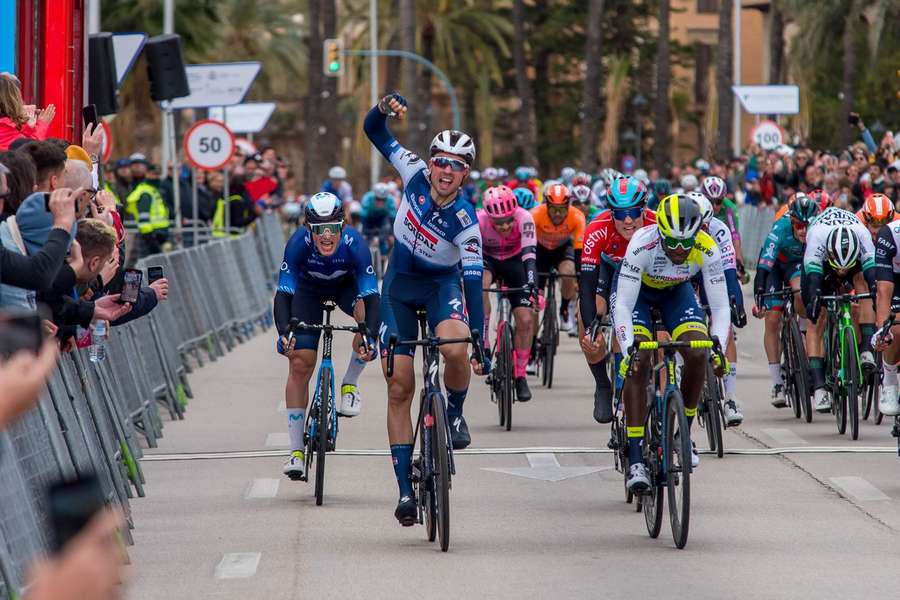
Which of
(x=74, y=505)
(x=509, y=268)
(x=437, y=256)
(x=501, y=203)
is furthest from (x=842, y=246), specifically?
(x=74, y=505)

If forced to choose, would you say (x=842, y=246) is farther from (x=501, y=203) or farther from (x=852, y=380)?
(x=501, y=203)

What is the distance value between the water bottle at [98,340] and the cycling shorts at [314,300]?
1.13 meters

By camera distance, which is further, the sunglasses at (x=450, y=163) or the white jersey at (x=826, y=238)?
the white jersey at (x=826, y=238)

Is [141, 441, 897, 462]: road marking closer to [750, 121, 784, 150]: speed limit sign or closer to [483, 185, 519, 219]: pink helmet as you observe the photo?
[483, 185, 519, 219]: pink helmet

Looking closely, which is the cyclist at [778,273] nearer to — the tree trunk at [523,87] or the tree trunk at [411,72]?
the tree trunk at [411,72]

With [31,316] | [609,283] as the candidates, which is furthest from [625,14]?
[31,316]

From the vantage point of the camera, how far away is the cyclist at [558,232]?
17.5 meters

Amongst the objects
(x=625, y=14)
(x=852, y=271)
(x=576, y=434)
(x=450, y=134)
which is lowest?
(x=576, y=434)

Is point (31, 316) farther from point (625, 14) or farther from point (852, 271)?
point (625, 14)

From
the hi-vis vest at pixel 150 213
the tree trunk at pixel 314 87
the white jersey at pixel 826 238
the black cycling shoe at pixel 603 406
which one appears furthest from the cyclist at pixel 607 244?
the tree trunk at pixel 314 87

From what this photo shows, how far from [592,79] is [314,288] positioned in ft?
137

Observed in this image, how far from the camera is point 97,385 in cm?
1043

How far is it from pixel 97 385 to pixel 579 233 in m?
8.10

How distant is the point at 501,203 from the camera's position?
15148 mm
